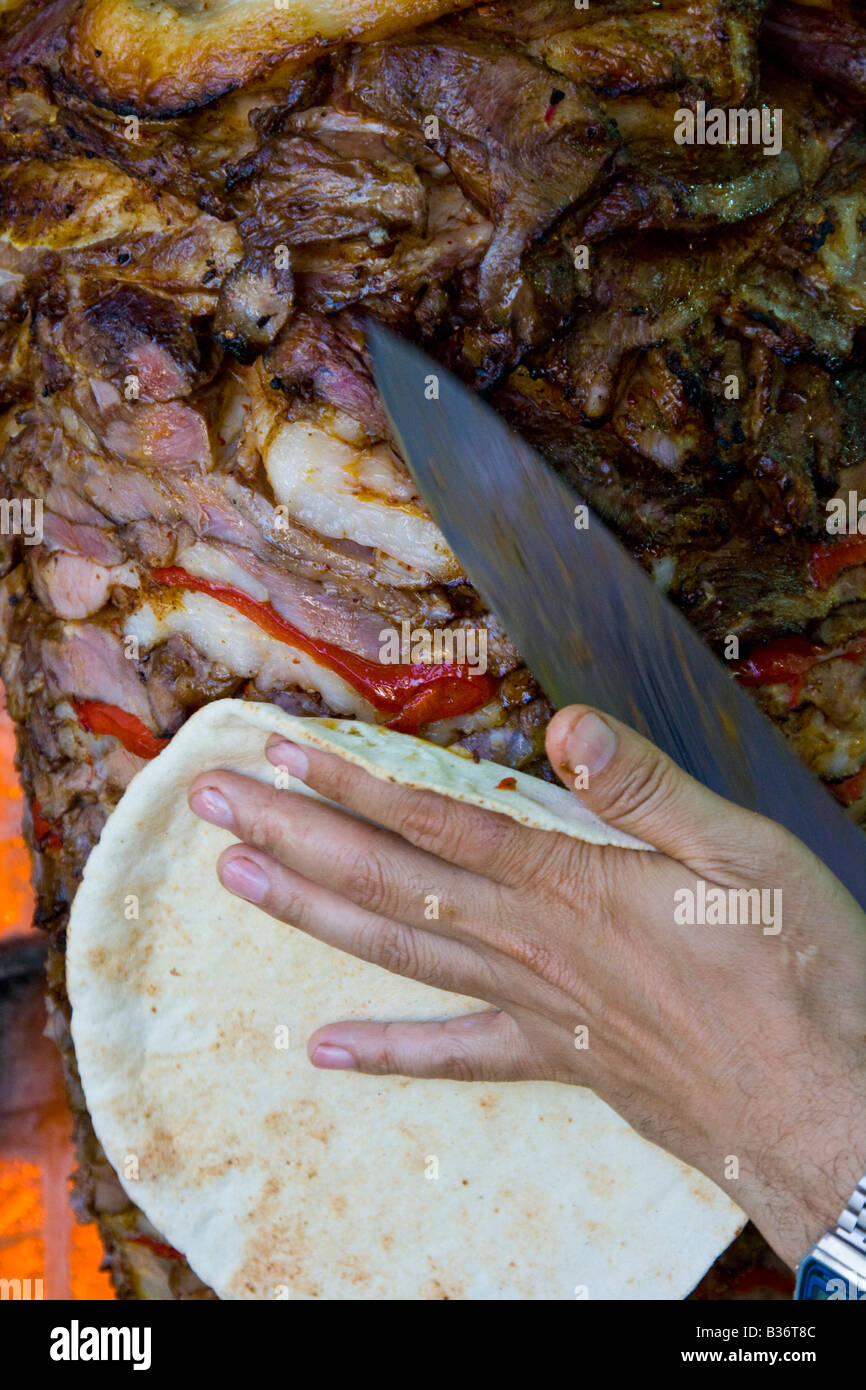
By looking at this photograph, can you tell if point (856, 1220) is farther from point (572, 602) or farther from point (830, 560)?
point (830, 560)

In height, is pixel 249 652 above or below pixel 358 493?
below

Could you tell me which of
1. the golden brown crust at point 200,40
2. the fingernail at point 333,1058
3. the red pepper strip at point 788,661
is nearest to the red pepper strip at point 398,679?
the red pepper strip at point 788,661

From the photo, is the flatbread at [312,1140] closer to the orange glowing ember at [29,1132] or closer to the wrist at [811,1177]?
the wrist at [811,1177]

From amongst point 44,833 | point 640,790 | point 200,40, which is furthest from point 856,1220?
point 200,40

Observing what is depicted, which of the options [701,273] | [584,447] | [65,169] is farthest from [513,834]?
[65,169]

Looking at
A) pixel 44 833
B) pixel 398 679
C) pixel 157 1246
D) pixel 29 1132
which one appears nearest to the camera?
pixel 398 679

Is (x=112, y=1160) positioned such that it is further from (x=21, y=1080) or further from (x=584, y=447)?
(x=584, y=447)
